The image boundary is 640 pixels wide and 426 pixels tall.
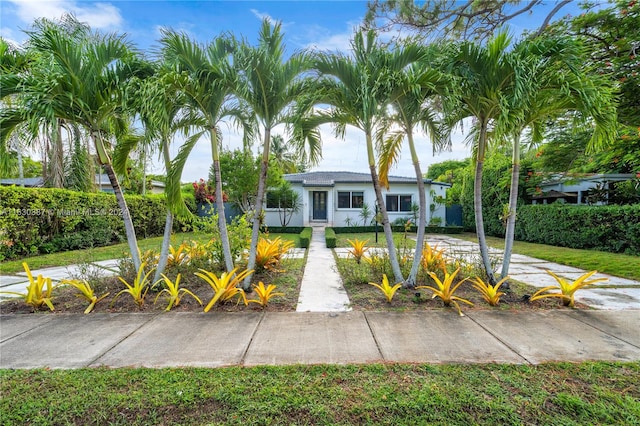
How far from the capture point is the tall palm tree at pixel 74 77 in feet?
12.4

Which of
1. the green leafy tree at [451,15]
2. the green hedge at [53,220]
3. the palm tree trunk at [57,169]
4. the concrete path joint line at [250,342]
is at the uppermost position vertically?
the green leafy tree at [451,15]

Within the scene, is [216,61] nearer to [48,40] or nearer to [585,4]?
[48,40]

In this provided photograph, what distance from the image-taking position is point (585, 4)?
22.2 ft

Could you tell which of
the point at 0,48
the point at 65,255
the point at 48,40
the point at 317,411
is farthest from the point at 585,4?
the point at 65,255

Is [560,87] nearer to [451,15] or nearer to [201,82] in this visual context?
[451,15]

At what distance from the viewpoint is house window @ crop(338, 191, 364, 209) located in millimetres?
18891

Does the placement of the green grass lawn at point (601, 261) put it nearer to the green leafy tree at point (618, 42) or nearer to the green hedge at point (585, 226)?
the green hedge at point (585, 226)

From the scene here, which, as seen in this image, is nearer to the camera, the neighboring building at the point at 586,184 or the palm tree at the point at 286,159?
the palm tree at the point at 286,159

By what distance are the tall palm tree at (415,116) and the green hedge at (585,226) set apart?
8.27 meters

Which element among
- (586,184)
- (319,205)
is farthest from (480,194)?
(319,205)

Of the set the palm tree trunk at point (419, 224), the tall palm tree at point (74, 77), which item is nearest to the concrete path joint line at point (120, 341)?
the tall palm tree at point (74, 77)

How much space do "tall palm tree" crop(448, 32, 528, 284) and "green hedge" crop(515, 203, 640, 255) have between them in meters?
8.18

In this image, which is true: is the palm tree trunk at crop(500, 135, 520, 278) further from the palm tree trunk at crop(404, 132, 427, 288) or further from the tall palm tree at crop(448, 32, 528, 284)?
the palm tree trunk at crop(404, 132, 427, 288)

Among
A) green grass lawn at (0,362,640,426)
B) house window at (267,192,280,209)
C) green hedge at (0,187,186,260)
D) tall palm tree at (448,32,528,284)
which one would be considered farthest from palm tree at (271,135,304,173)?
green grass lawn at (0,362,640,426)
